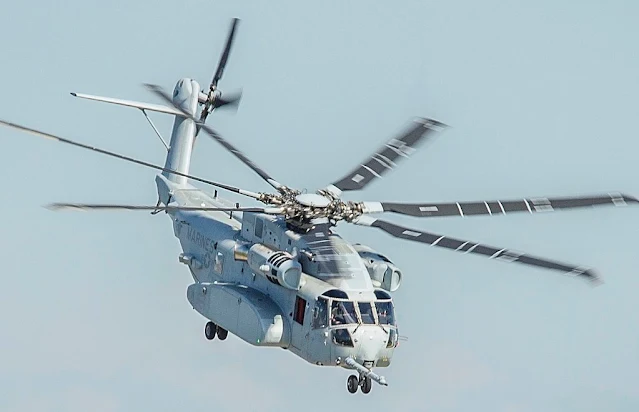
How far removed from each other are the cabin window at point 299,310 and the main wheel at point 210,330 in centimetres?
557

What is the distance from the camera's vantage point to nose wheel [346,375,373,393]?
4025 cm

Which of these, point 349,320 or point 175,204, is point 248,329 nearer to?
point 349,320

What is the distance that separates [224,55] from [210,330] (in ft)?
41.1

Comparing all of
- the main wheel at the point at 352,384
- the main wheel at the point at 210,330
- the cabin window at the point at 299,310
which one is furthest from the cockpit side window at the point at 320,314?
the main wheel at the point at 210,330

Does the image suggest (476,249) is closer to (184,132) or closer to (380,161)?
(380,161)

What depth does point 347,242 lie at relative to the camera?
42625mm

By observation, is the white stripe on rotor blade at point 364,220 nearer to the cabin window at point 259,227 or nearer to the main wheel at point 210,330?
the cabin window at point 259,227

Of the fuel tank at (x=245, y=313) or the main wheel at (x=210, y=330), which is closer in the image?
the fuel tank at (x=245, y=313)

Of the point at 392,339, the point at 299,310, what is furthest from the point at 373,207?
the point at 392,339

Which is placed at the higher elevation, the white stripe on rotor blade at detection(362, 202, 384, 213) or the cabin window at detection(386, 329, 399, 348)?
the white stripe on rotor blade at detection(362, 202, 384, 213)

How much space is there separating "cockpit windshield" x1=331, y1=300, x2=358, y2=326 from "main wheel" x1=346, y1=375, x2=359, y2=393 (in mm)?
1843

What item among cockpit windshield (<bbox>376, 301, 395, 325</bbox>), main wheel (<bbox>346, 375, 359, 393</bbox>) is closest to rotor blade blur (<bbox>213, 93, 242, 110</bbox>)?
cockpit windshield (<bbox>376, 301, 395, 325</bbox>)

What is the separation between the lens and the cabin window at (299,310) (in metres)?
41.3

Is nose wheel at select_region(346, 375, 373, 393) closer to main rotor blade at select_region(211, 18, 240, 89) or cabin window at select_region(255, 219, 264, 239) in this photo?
cabin window at select_region(255, 219, 264, 239)
